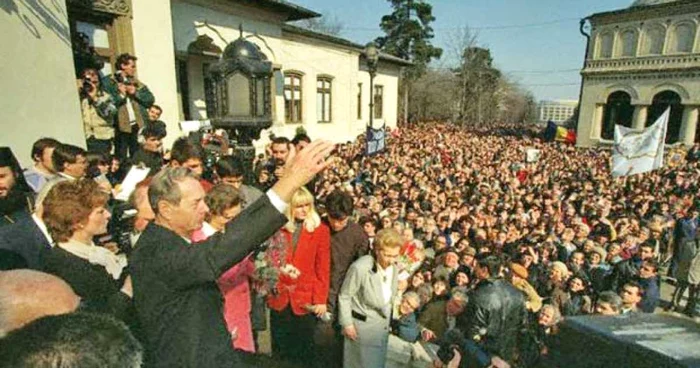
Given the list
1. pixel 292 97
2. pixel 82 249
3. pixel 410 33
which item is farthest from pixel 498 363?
pixel 410 33

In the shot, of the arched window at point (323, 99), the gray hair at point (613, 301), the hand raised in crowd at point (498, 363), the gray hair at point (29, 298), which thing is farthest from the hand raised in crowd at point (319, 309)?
the arched window at point (323, 99)

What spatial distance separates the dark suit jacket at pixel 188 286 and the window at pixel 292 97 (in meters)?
15.2

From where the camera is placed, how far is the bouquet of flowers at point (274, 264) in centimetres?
298

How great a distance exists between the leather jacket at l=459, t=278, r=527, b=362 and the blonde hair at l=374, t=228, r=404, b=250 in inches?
39.9

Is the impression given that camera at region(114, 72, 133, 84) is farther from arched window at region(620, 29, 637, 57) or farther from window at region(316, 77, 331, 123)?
arched window at region(620, 29, 637, 57)

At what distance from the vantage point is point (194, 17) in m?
11.4

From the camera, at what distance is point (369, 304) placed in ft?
10.5

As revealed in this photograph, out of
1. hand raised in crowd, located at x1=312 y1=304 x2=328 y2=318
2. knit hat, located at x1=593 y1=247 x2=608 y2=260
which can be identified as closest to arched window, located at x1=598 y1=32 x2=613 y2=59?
knit hat, located at x1=593 y1=247 x2=608 y2=260

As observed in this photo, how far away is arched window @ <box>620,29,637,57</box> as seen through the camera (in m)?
25.6

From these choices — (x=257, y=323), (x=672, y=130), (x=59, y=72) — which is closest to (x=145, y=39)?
(x=59, y=72)

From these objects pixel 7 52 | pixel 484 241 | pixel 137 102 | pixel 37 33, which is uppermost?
pixel 37 33

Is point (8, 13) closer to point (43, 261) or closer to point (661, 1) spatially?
point (43, 261)

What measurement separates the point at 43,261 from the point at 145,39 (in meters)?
7.42

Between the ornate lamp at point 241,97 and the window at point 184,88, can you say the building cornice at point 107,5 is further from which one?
the ornate lamp at point 241,97
